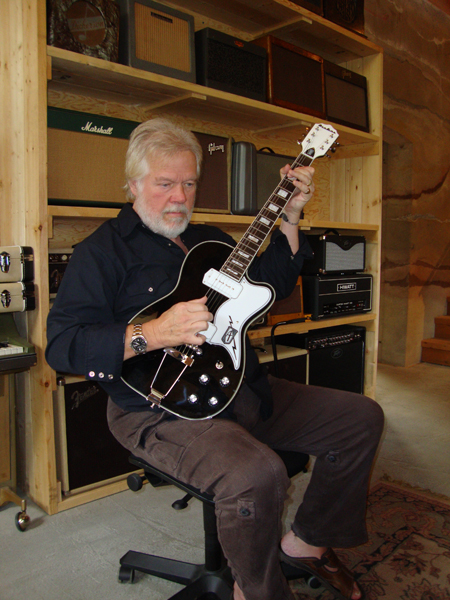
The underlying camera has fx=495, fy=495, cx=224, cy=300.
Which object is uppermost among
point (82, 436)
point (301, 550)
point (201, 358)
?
point (201, 358)

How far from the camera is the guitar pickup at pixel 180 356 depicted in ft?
3.98

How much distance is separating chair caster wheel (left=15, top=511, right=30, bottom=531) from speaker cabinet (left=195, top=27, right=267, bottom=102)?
1.79 metres

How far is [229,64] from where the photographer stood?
2146 millimetres

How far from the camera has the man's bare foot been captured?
1.34m

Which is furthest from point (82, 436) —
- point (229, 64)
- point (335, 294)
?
point (229, 64)

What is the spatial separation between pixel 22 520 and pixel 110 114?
166 cm

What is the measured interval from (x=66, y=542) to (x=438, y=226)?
3.97 meters

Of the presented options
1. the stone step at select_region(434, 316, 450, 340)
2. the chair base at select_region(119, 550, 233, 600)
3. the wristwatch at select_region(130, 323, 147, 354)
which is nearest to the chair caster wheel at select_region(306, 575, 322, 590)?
the chair base at select_region(119, 550, 233, 600)

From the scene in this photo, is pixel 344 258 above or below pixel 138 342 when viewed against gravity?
above

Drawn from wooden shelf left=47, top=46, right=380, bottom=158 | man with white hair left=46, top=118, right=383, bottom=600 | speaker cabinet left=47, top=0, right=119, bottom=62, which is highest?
speaker cabinet left=47, top=0, right=119, bottom=62

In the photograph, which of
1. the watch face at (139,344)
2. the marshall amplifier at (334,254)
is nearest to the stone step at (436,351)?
the marshall amplifier at (334,254)

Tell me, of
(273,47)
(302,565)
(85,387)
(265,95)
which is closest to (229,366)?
(302,565)

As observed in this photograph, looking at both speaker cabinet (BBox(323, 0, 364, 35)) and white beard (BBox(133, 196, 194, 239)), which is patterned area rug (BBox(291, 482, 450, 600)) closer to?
white beard (BBox(133, 196, 194, 239))

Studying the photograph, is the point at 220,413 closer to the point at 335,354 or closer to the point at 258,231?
the point at 258,231
